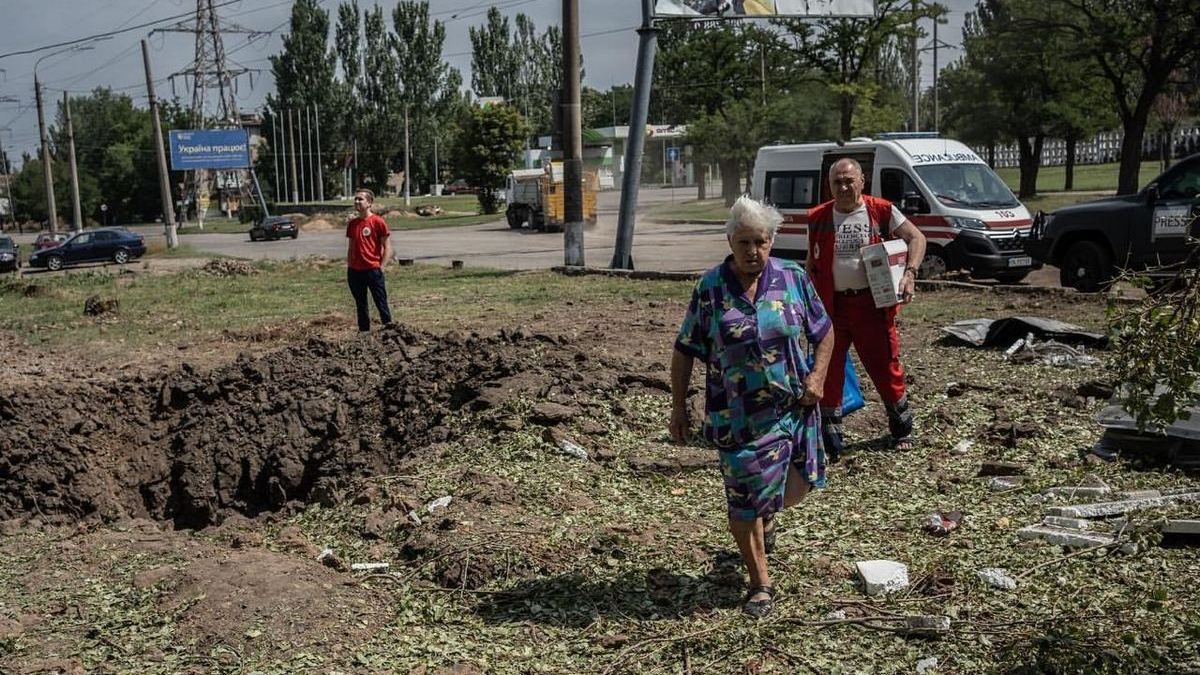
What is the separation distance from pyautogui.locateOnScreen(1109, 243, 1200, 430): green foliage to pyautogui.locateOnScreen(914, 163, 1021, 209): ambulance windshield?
523 inches

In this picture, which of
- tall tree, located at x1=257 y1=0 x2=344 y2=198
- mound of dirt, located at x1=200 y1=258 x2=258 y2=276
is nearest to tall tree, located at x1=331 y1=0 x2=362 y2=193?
tall tree, located at x1=257 y1=0 x2=344 y2=198

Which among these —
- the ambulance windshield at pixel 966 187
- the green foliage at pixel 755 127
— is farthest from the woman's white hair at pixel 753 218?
the green foliage at pixel 755 127

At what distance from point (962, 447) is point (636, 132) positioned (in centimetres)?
1434

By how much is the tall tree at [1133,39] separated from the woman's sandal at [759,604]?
27591 mm

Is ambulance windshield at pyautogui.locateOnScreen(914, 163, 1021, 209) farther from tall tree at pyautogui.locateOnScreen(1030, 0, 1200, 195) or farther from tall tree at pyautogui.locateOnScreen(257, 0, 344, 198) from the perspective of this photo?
tall tree at pyautogui.locateOnScreen(257, 0, 344, 198)

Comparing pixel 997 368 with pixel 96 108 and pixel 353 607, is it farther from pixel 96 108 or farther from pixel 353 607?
pixel 96 108

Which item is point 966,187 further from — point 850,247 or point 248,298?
point 248,298

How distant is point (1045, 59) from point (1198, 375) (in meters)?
38.8

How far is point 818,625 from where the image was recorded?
4754 millimetres

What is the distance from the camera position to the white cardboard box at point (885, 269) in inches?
264

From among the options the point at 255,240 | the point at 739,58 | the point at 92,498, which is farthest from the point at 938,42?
the point at 92,498

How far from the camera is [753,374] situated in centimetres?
477

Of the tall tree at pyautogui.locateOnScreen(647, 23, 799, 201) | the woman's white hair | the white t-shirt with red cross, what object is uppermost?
the tall tree at pyautogui.locateOnScreen(647, 23, 799, 201)

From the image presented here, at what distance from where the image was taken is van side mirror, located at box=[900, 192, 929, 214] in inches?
670
